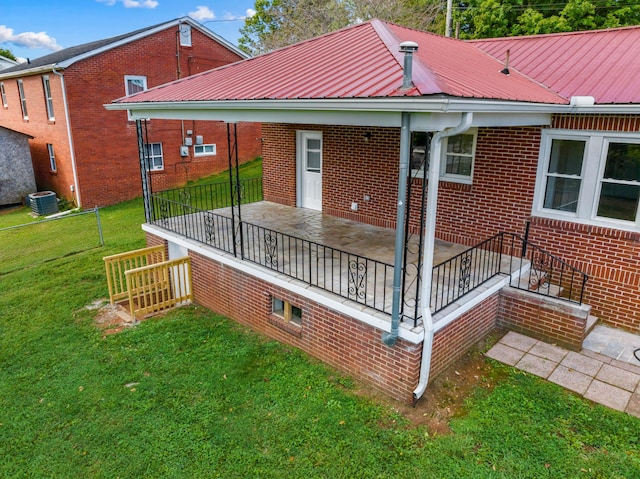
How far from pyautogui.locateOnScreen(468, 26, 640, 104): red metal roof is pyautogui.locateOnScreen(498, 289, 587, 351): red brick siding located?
2.92 metres

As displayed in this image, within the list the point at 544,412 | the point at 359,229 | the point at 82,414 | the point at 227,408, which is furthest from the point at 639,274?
the point at 82,414

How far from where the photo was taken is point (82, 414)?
5.33m

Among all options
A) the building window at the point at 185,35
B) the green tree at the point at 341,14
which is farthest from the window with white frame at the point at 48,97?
the green tree at the point at 341,14

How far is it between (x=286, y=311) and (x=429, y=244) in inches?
105

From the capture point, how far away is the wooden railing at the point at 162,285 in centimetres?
789

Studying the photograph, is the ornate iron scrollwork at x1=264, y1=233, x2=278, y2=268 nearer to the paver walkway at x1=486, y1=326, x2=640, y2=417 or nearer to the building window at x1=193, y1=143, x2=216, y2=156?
the paver walkway at x1=486, y1=326, x2=640, y2=417

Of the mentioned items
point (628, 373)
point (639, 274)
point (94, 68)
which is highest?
point (94, 68)

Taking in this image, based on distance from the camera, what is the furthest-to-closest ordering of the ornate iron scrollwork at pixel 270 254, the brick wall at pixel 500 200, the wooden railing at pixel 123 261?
the wooden railing at pixel 123 261 < the ornate iron scrollwork at pixel 270 254 < the brick wall at pixel 500 200

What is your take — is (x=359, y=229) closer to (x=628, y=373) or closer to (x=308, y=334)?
(x=308, y=334)

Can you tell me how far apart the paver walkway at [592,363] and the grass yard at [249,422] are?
21 centimetres

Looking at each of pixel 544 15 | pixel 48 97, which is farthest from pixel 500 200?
pixel 48 97

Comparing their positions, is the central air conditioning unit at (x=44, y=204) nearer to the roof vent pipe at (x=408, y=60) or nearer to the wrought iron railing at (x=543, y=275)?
the wrought iron railing at (x=543, y=275)

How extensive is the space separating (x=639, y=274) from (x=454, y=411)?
11.7 ft

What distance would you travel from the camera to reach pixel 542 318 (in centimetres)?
641
